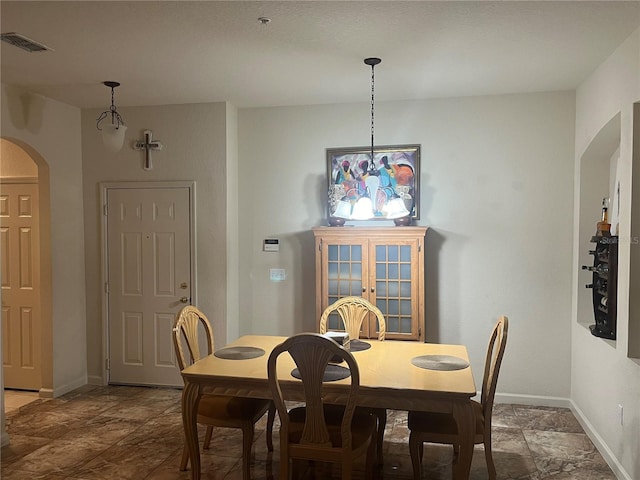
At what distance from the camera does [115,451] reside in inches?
139

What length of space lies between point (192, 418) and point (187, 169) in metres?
2.56

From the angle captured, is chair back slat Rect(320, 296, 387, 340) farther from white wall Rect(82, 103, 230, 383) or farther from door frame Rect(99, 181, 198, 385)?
door frame Rect(99, 181, 198, 385)

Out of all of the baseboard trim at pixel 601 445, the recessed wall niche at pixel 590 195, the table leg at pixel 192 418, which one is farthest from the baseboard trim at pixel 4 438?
the recessed wall niche at pixel 590 195

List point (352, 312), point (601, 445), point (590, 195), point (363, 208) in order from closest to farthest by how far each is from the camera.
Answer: point (363, 208)
point (601, 445)
point (352, 312)
point (590, 195)

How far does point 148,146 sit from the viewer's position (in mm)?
4828

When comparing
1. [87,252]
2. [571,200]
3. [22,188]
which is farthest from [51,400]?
[571,200]

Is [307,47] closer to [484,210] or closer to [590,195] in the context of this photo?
[484,210]

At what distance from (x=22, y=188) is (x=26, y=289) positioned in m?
0.93

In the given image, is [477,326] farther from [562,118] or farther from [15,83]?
[15,83]

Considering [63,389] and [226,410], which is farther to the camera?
[63,389]

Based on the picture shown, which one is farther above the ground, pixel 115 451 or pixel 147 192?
pixel 147 192

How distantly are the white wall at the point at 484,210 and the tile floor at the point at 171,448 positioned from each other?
0.60 meters

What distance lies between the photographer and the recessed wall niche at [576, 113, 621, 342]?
3922mm

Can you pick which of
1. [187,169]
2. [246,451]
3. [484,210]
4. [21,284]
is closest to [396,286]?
[484,210]
